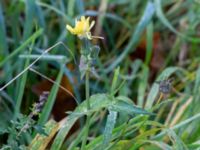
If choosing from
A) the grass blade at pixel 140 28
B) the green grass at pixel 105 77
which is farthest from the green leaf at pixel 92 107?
the grass blade at pixel 140 28

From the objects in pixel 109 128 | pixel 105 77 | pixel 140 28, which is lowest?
pixel 109 128

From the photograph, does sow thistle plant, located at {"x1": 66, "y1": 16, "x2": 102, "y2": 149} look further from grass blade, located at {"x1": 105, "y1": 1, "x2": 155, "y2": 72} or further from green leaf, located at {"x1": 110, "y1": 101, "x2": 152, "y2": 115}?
grass blade, located at {"x1": 105, "y1": 1, "x2": 155, "y2": 72}

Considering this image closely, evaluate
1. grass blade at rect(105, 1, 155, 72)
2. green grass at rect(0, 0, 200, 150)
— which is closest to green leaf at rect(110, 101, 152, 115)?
green grass at rect(0, 0, 200, 150)

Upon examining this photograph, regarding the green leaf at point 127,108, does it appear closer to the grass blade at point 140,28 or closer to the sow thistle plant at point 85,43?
the sow thistle plant at point 85,43

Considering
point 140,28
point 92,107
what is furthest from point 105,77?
point 92,107

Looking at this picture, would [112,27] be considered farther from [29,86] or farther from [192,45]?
[29,86]

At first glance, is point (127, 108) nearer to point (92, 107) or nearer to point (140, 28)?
point (92, 107)

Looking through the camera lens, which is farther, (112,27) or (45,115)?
(112,27)

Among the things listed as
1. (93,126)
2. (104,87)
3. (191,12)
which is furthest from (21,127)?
(191,12)
